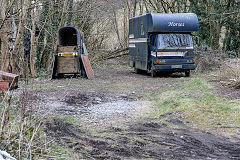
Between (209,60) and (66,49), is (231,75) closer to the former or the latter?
(209,60)

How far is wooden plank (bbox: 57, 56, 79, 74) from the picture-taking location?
20.1 meters

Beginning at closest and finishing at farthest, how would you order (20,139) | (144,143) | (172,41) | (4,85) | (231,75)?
(20,139)
(144,143)
(4,85)
(231,75)
(172,41)

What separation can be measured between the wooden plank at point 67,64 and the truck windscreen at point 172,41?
4.36m

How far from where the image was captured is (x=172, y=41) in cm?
2005

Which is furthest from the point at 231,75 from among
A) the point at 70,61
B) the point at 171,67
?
the point at 70,61

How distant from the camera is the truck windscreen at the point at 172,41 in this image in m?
20.0

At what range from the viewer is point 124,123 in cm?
948

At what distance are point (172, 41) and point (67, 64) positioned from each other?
552 cm

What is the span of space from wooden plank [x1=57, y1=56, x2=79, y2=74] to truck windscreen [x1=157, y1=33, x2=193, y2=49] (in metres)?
4.36

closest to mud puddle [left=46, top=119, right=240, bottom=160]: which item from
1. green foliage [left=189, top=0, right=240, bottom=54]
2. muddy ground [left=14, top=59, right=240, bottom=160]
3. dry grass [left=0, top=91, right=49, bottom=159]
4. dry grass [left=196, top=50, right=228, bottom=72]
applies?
muddy ground [left=14, top=59, right=240, bottom=160]

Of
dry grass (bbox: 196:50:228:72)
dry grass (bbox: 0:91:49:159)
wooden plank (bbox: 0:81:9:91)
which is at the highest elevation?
dry grass (bbox: 0:91:49:159)

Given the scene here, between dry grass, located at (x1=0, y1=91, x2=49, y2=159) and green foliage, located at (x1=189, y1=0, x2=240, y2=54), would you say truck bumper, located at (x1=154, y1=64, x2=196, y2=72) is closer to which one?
green foliage, located at (x1=189, y1=0, x2=240, y2=54)

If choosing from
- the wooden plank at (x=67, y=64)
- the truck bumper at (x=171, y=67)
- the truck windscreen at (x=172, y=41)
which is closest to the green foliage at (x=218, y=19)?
the truck windscreen at (x=172, y=41)

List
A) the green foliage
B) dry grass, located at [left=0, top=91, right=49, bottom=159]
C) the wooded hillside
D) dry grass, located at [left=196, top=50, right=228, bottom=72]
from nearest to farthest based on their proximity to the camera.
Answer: dry grass, located at [left=0, top=91, right=49, bottom=159]
the wooded hillside
dry grass, located at [left=196, top=50, right=228, bottom=72]
the green foliage
